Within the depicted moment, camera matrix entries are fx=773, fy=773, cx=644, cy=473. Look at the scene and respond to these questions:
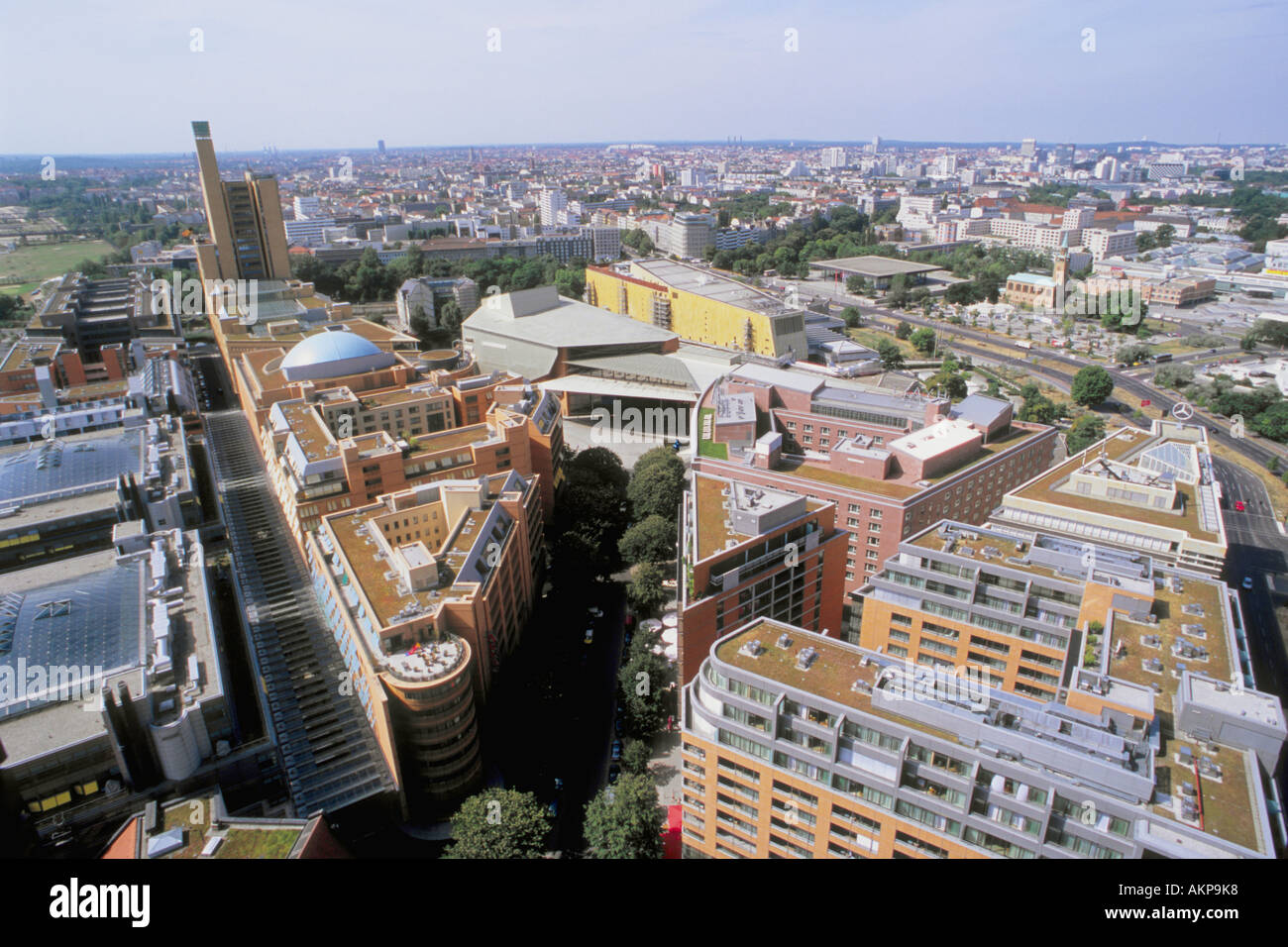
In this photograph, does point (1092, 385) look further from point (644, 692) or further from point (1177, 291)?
point (644, 692)

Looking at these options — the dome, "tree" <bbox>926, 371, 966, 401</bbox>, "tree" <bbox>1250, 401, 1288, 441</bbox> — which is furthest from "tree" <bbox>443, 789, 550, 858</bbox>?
"tree" <bbox>1250, 401, 1288, 441</bbox>

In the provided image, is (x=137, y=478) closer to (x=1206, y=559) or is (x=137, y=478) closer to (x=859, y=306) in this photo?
(x=1206, y=559)

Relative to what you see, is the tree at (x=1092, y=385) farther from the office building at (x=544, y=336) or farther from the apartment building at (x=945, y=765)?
the apartment building at (x=945, y=765)
